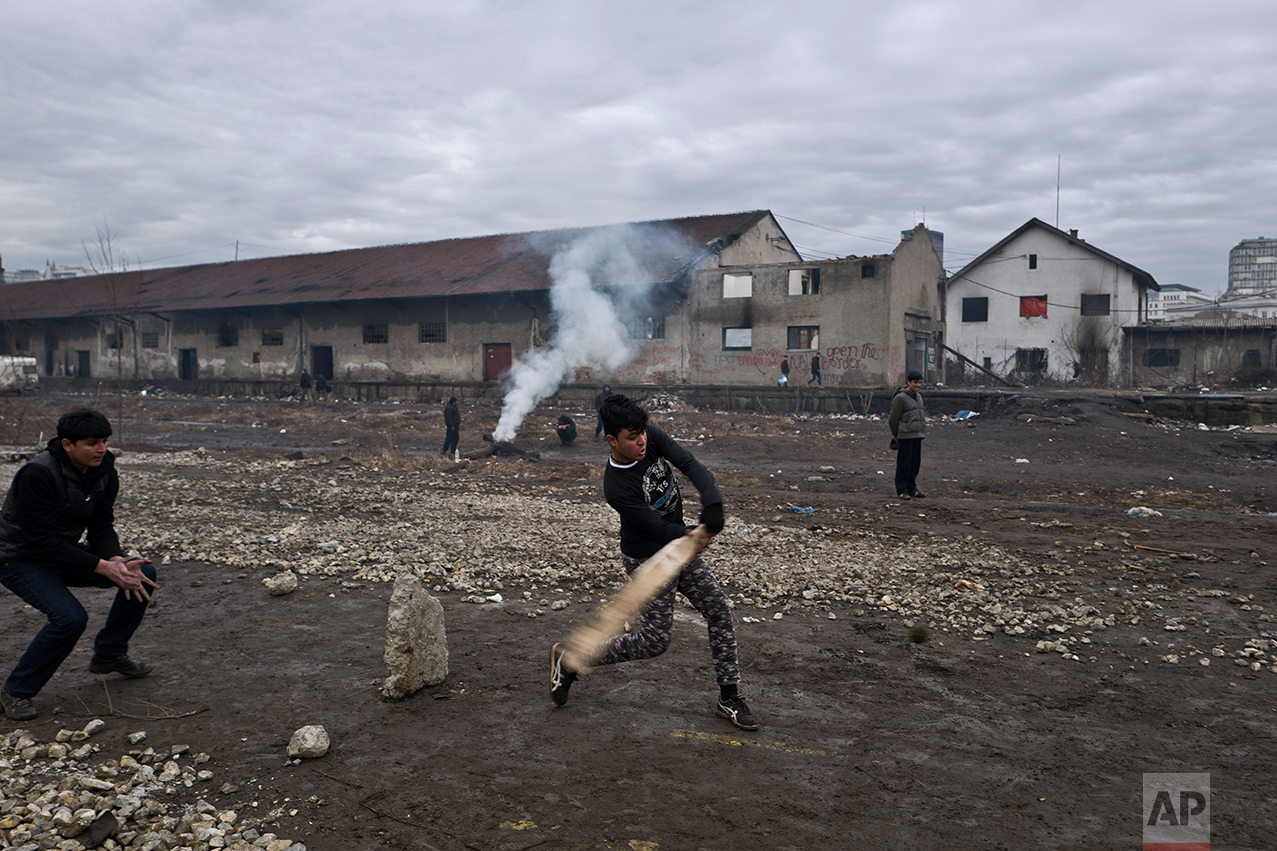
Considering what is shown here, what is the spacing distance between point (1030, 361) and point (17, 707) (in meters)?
41.7

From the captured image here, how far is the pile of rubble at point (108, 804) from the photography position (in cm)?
290

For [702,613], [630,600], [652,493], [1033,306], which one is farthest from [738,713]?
[1033,306]

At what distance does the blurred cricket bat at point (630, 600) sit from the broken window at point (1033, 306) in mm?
40253

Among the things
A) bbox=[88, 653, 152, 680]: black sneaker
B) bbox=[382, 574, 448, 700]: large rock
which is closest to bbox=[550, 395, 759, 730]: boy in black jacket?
bbox=[382, 574, 448, 700]: large rock

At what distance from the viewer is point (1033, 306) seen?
126ft

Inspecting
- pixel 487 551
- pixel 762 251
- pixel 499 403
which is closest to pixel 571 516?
pixel 487 551

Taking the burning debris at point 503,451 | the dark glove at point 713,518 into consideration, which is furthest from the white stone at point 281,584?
the burning debris at point 503,451

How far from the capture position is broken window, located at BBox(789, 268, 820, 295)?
27188mm

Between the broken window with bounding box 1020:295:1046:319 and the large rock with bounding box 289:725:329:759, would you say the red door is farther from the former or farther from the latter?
the large rock with bounding box 289:725:329:759

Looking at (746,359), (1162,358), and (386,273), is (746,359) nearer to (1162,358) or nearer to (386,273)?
(386,273)

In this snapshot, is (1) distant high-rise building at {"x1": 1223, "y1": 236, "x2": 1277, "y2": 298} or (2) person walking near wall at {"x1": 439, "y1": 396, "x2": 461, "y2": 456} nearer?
(2) person walking near wall at {"x1": 439, "y1": 396, "x2": 461, "y2": 456}

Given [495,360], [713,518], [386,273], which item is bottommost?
[713,518]

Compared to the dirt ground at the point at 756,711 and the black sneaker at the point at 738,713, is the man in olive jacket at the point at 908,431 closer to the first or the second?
the dirt ground at the point at 756,711
